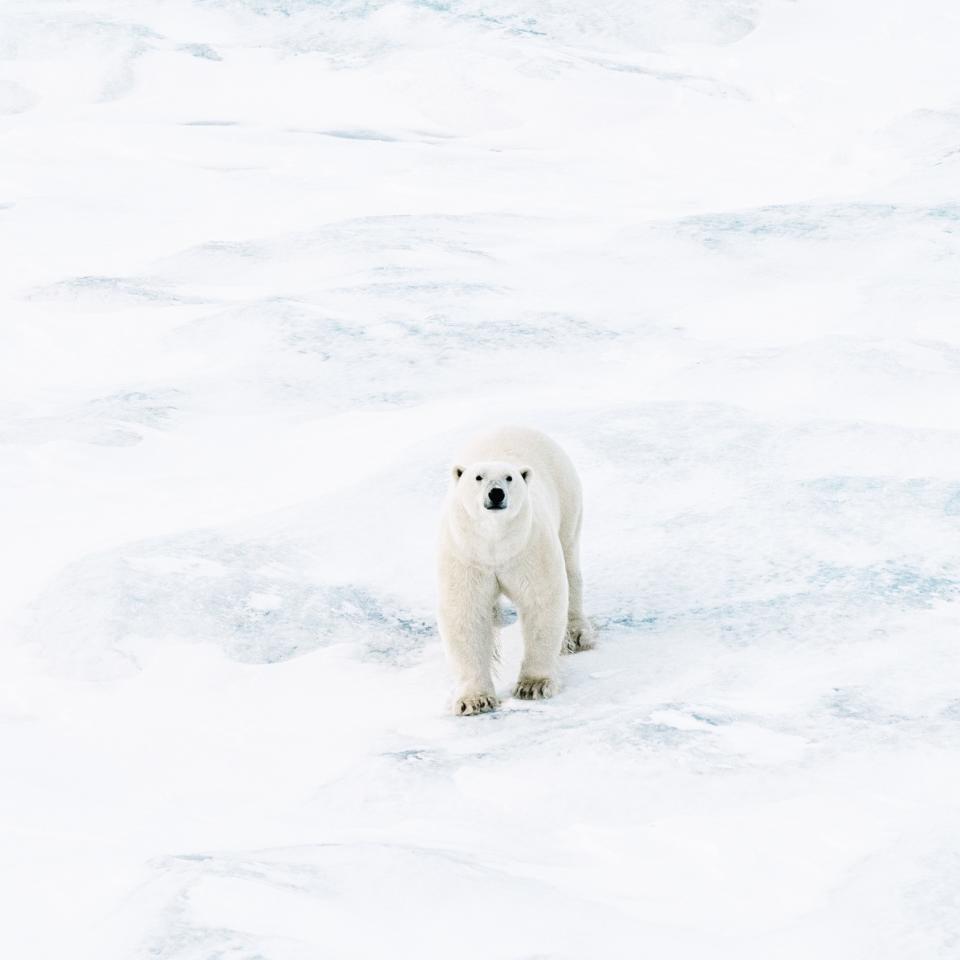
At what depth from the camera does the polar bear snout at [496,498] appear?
446 cm

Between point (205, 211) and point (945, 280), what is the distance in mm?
6228

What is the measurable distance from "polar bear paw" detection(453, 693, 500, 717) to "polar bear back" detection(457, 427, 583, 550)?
0.79m

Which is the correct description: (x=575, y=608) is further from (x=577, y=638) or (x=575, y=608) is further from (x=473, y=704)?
(x=473, y=704)

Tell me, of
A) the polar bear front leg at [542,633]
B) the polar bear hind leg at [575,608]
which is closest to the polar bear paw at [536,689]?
the polar bear front leg at [542,633]

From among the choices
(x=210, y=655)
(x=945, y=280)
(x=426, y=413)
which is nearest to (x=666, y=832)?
(x=210, y=655)

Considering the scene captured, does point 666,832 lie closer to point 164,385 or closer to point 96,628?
point 96,628

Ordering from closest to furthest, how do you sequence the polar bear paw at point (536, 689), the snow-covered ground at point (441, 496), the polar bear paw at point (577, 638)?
the snow-covered ground at point (441, 496) < the polar bear paw at point (536, 689) < the polar bear paw at point (577, 638)

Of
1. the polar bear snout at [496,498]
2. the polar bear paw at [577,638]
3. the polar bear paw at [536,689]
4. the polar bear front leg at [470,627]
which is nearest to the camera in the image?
the polar bear snout at [496,498]

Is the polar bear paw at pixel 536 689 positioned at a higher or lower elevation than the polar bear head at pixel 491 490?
lower

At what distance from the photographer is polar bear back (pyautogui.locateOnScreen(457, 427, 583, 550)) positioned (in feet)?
17.1

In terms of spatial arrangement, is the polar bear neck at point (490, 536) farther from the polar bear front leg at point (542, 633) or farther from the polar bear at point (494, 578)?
the polar bear front leg at point (542, 633)

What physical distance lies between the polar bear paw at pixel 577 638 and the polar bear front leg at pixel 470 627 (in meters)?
0.44

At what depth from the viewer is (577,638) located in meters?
5.19

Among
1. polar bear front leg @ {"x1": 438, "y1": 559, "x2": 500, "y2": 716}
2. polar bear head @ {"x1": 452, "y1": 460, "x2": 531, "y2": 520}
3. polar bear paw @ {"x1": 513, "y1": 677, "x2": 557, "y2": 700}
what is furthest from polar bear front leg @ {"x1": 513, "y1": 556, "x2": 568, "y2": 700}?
polar bear head @ {"x1": 452, "y1": 460, "x2": 531, "y2": 520}
